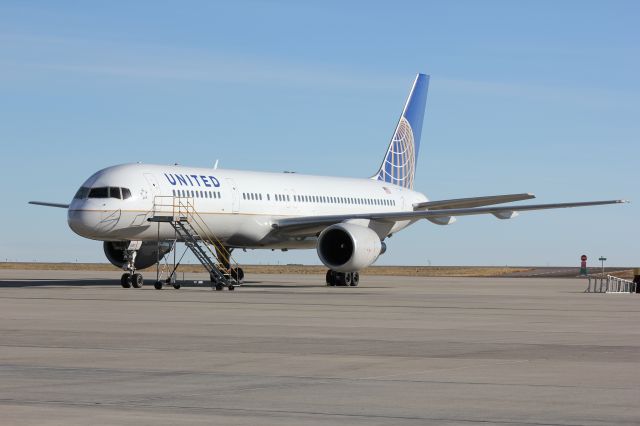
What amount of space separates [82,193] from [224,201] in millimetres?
5276

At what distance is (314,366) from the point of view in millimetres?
12828

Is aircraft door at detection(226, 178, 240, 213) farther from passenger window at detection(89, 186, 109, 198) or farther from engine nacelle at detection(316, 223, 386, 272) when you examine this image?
passenger window at detection(89, 186, 109, 198)

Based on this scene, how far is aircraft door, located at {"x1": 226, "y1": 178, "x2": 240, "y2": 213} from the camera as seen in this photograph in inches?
1551

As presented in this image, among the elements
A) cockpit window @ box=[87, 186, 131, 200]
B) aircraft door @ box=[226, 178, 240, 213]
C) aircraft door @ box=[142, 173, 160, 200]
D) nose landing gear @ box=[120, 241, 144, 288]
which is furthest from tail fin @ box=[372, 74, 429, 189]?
cockpit window @ box=[87, 186, 131, 200]

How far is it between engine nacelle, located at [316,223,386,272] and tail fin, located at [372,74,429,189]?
13.2 m

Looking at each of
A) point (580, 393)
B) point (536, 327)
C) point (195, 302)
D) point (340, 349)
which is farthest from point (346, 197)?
point (580, 393)

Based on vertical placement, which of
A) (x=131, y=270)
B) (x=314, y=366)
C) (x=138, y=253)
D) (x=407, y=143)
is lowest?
(x=314, y=366)

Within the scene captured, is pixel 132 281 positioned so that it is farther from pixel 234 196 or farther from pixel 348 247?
pixel 348 247

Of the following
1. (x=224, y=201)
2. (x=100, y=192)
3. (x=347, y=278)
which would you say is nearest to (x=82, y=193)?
(x=100, y=192)

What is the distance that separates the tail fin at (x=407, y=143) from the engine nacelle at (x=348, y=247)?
13152mm

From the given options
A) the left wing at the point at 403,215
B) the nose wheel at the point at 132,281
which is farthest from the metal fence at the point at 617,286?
the nose wheel at the point at 132,281

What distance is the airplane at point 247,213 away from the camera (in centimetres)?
3553

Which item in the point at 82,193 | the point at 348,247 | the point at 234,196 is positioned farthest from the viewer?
the point at 234,196

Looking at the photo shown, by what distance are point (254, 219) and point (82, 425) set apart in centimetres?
3214
